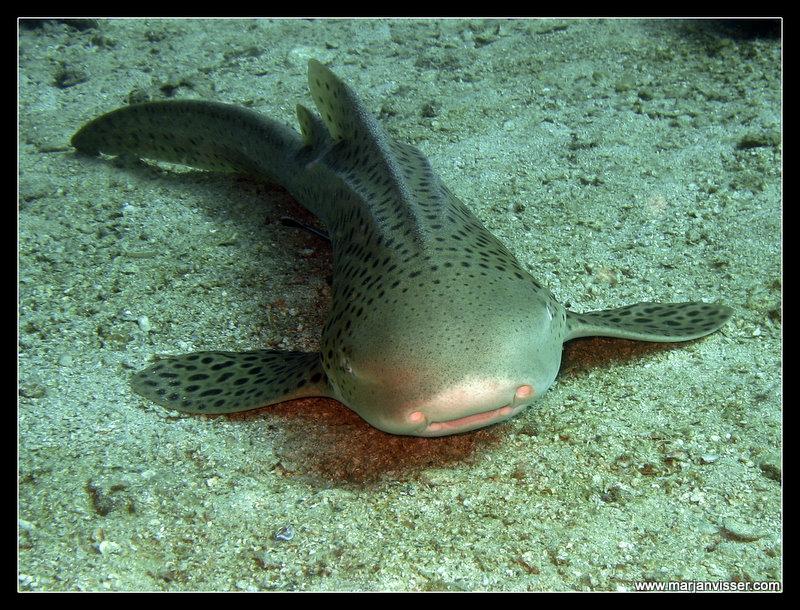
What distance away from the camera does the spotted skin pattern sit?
298 cm

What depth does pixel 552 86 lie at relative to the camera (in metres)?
7.16

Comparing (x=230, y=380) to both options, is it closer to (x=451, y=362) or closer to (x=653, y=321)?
(x=451, y=362)

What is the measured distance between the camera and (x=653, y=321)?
4051 millimetres

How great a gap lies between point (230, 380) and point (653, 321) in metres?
2.50

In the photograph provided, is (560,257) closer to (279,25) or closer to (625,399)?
(625,399)

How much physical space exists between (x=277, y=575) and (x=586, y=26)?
293 inches

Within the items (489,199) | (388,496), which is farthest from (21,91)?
(388,496)

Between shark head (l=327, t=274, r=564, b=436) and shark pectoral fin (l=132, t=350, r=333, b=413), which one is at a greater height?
shark head (l=327, t=274, r=564, b=436)

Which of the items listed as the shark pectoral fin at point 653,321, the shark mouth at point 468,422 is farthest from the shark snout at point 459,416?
the shark pectoral fin at point 653,321

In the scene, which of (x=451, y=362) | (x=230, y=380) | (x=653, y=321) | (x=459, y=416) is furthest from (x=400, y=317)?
(x=653, y=321)

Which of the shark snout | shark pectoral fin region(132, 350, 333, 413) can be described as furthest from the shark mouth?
shark pectoral fin region(132, 350, 333, 413)

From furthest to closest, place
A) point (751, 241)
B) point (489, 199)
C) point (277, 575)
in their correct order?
point (489, 199) < point (751, 241) < point (277, 575)

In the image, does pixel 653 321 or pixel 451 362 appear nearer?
pixel 451 362

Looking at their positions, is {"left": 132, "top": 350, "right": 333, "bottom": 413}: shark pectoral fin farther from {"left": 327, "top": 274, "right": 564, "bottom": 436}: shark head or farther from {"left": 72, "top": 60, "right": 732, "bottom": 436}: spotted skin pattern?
{"left": 327, "top": 274, "right": 564, "bottom": 436}: shark head
